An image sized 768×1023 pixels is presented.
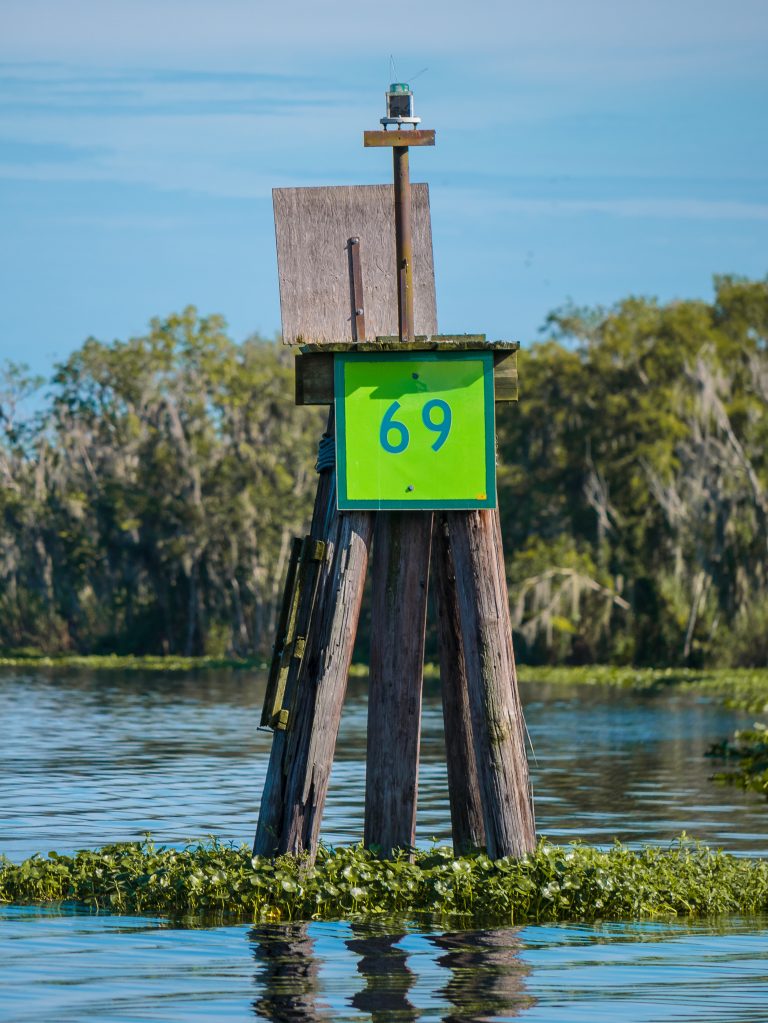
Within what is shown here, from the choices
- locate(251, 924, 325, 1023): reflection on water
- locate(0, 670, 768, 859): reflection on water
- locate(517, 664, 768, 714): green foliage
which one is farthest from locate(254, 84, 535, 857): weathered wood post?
locate(517, 664, 768, 714): green foliage

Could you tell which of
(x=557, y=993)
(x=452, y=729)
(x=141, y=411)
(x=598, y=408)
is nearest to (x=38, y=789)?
(x=452, y=729)

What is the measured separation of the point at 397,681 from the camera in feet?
34.6

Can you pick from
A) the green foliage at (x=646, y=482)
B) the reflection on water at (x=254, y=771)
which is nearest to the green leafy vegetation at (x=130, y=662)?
the green foliage at (x=646, y=482)

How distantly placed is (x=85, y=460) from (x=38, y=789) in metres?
47.5

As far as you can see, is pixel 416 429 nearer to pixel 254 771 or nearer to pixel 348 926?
pixel 348 926

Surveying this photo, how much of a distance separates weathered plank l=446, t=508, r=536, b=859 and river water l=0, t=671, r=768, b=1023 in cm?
65

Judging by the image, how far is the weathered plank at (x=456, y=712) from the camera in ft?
35.1

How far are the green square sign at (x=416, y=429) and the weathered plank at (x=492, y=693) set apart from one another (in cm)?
28

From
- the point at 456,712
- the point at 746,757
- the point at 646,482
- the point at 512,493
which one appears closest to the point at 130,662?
the point at 512,493

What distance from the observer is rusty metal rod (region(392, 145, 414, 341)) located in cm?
1066

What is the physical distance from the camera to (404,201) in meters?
10.8

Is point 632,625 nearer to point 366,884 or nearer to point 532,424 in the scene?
point 532,424

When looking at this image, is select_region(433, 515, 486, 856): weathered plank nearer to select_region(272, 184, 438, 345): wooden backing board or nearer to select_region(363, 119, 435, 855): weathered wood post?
select_region(363, 119, 435, 855): weathered wood post

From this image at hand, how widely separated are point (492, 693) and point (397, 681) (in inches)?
27.6
